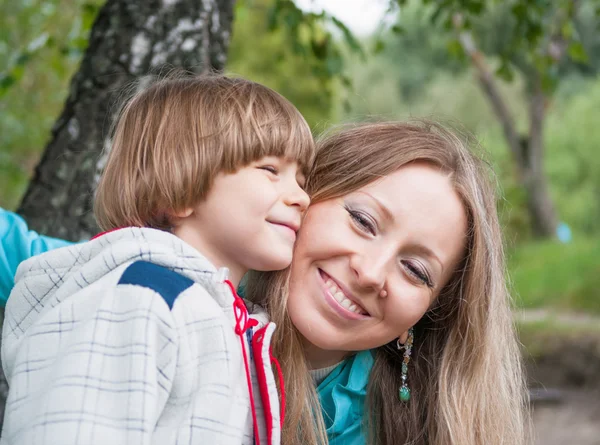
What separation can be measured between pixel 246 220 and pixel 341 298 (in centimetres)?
34

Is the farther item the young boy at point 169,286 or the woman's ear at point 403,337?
the woman's ear at point 403,337

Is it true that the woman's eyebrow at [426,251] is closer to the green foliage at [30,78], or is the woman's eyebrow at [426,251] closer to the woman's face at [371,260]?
the woman's face at [371,260]

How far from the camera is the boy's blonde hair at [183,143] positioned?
1619 mm

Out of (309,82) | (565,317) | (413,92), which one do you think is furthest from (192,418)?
(413,92)

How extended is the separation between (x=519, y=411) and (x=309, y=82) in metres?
13.0

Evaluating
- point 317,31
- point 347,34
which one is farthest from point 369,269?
point 317,31

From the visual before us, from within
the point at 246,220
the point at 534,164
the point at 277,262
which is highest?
the point at 246,220

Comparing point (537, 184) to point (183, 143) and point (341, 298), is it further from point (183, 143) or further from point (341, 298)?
point (183, 143)

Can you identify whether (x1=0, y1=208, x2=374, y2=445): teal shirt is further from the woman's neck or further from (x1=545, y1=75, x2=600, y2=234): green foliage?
(x1=545, y1=75, x2=600, y2=234): green foliage

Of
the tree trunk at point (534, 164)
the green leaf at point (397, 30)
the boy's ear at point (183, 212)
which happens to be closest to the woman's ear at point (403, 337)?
the boy's ear at point (183, 212)

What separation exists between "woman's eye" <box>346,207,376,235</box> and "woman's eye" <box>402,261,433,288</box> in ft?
0.38

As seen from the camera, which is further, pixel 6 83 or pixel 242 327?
pixel 6 83

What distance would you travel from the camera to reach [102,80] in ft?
7.91

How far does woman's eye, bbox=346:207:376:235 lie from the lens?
1.89 meters
